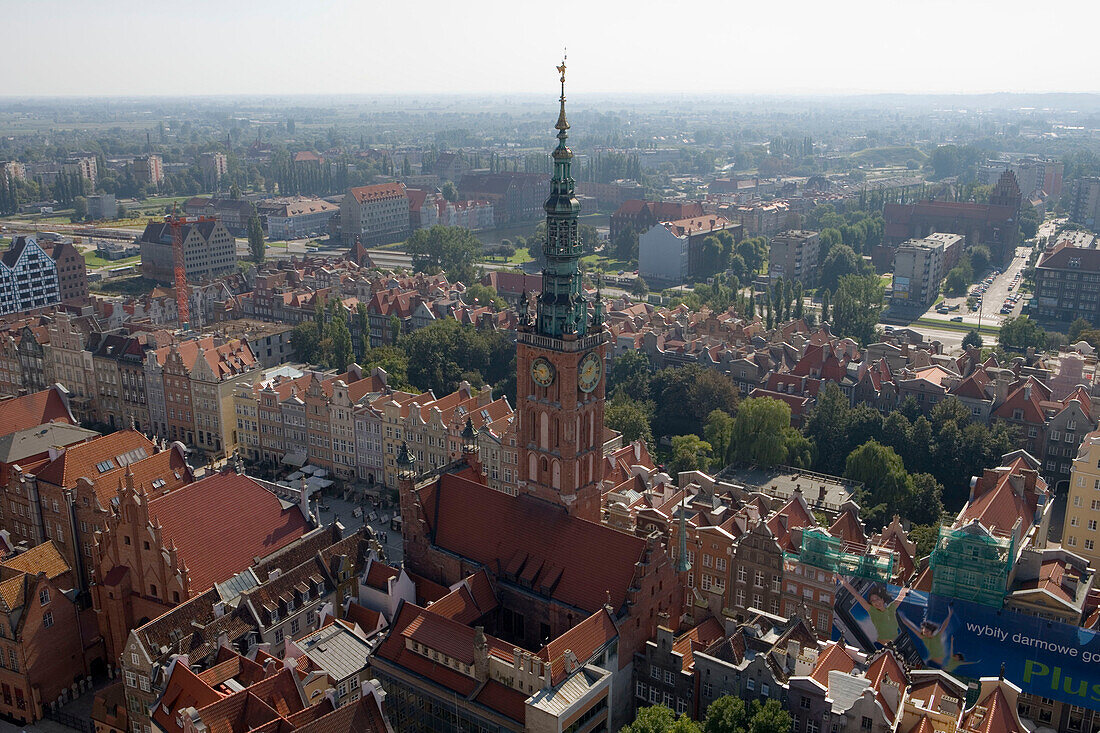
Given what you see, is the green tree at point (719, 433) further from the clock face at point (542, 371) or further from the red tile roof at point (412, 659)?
the red tile roof at point (412, 659)

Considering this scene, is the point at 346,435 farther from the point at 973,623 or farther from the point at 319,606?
the point at 973,623

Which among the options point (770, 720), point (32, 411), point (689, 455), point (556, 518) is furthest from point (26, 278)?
point (770, 720)

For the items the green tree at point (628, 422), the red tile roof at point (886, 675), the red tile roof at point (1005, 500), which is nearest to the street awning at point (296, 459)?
the green tree at point (628, 422)

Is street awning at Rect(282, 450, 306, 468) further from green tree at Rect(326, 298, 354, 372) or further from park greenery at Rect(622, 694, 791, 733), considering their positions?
park greenery at Rect(622, 694, 791, 733)

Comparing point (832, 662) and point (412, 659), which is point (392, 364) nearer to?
point (412, 659)

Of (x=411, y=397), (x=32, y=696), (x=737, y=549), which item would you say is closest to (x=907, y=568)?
(x=737, y=549)

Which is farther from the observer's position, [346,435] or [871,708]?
[346,435]
